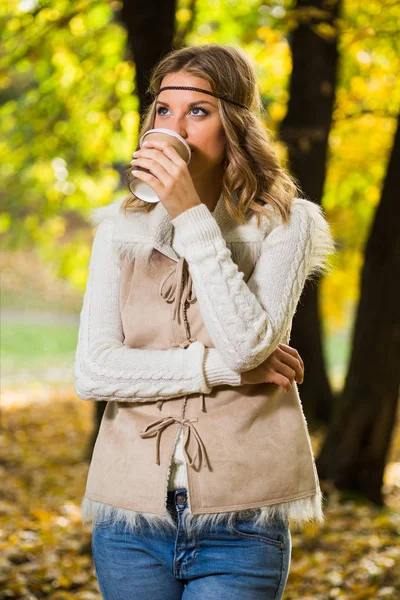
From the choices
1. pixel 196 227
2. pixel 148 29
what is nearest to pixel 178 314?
pixel 196 227

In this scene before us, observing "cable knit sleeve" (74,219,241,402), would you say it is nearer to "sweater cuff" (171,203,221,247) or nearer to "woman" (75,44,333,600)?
"woman" (75,44,333,600)

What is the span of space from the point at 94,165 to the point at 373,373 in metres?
4.66

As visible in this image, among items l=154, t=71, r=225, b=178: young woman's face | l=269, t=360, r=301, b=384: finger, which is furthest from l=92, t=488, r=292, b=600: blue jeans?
l=154, t=71, r=225, b=178: young woman's face

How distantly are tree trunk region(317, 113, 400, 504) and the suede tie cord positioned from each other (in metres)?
4.85

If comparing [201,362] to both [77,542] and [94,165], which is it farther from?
[94,165]

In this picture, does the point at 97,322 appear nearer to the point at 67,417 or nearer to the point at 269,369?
the point at 269,369

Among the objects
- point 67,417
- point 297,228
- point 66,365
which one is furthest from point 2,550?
point 66,365

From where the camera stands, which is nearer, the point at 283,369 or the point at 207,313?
the point at 207,313

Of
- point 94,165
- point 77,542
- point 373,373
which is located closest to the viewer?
point 77,542

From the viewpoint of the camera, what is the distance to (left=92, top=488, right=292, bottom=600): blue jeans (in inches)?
88.9

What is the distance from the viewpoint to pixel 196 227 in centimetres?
224

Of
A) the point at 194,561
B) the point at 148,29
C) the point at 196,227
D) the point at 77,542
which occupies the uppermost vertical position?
the point at 148,29

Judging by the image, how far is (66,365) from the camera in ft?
62.9

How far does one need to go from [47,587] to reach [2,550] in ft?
1.87
